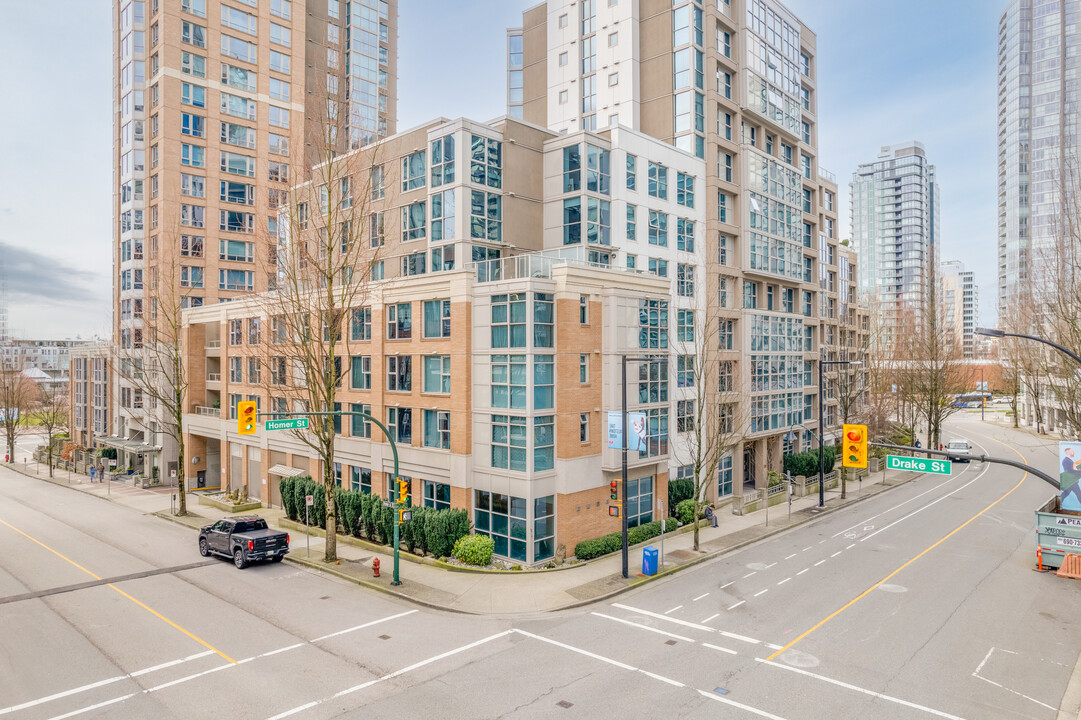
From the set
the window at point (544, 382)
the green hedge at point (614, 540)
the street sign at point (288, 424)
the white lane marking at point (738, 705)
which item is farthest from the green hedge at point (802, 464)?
the street sign at point (288, 424)

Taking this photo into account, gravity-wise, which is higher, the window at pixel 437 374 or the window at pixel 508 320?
the window at pixel 508 320

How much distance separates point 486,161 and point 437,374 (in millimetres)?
11751

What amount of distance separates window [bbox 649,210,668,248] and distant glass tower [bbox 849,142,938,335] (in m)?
158

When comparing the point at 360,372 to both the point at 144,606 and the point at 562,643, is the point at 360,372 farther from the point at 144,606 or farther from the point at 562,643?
the point at 562,643

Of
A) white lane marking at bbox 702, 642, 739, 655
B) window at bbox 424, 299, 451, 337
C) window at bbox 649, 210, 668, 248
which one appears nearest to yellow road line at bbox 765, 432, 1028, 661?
white lane marking at bbox 702, 642, 739, 655

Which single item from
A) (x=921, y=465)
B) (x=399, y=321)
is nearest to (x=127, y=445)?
(x=399, y=321)

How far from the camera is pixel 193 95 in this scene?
52469 mm

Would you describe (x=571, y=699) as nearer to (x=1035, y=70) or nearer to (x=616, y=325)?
(x=616, y=325)

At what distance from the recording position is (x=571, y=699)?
14008 millimetres

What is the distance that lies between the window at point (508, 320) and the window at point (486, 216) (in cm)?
674

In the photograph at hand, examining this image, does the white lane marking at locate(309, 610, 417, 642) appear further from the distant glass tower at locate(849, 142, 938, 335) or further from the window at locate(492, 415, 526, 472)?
the distant glass tower at locate(849, 142, 938, 335)

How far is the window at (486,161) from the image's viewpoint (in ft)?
103

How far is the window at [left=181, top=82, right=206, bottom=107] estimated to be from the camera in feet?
170

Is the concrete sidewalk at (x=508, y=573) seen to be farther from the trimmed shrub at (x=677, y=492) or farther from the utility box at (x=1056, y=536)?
the utility box at (x=1056, y=536)
